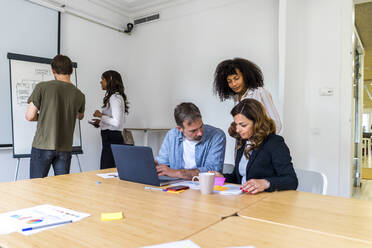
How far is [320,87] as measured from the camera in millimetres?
3031

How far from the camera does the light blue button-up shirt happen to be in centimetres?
179

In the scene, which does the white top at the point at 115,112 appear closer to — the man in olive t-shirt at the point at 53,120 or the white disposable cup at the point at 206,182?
the man in olive t-shirt at the point at 53,120

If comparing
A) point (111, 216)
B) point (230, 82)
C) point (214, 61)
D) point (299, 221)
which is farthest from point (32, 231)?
point (214, 61)

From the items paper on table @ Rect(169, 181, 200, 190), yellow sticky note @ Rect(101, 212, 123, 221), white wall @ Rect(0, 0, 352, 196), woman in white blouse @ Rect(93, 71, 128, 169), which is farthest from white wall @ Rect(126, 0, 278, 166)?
yellow sticky note @ Rect(101, 212, 123, 221)

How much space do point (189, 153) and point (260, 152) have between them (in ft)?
1.74

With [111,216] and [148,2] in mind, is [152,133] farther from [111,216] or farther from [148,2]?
[111,216]

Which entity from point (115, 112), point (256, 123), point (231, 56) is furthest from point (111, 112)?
point (256, 123)

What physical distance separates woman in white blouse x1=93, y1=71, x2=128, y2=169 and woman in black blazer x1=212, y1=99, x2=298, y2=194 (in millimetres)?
1596

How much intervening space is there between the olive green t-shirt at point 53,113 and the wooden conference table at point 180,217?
32.4 inches

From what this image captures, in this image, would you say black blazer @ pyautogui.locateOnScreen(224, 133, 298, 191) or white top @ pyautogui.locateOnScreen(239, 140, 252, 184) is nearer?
black blazer @ pyautogui.locateOnScreen(224, 133, 298, 191)

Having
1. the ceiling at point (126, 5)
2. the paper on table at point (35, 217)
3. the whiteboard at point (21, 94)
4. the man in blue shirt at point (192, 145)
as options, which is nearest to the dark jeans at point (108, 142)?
the whiteboard at point (21, 94)

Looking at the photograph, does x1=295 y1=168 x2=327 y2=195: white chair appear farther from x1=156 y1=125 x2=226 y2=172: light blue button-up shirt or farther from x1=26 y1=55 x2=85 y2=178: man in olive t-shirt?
x1=26 y1=55 x2=85 y2=178: man in olive t-shirt

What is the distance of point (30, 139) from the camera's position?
3100 millimetres

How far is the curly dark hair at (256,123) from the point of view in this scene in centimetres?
152
